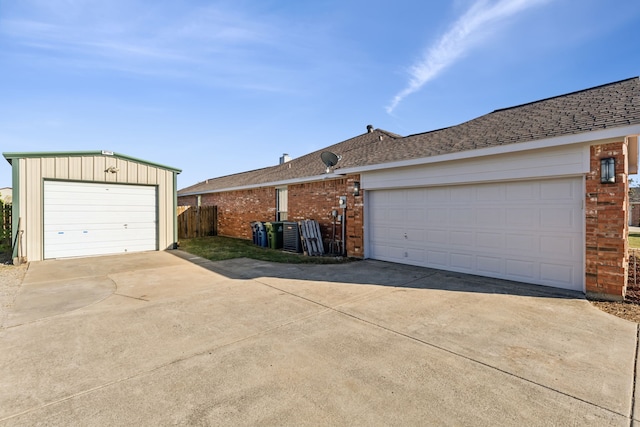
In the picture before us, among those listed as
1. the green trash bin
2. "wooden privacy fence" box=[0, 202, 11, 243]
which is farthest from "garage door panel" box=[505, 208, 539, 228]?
"wooden privacy fence" box=[0, 202, 11, 243]

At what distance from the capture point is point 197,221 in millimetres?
16781

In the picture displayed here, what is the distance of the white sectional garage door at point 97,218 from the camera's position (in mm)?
9742

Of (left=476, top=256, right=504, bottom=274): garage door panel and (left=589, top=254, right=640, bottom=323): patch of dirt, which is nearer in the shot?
(left=589, top=254, right=640, bottom=323): patch of dirt

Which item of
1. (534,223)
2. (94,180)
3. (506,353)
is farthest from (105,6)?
(534,223)

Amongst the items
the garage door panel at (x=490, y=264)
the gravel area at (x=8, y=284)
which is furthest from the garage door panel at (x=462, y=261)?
the gravel area at (x=8, y=284)

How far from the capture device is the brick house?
5263mm

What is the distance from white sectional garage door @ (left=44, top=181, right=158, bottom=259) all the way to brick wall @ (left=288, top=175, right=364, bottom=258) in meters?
5.72

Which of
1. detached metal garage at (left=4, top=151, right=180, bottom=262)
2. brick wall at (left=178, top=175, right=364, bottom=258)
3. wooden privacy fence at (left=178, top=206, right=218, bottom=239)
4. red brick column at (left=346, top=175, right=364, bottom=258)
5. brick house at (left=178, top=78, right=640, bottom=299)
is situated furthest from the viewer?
wooden privacy fence at (left=178, top=206, right=218, bottom=239)

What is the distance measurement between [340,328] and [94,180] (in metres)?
10.7

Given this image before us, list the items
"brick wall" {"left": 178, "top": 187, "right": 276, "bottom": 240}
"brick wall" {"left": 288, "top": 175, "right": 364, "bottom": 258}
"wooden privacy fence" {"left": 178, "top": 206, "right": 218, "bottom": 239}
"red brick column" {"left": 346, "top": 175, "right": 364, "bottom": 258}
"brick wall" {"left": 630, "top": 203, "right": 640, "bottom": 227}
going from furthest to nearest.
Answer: "brick wall" {"left": 630, "top": 203, "right": 640, "bottom": 227}, "wooden privacy fence" {"left": 178, "top": 206, "right": 218, "bottom": 239}, "brick wall" {"left": 178, "top": 187, "right": 276, "bottom": 240}, "brick wall" {"left": 288, "top": 175, "right": 364, "bottom": 258}, "red brick column" {"left": 346, "top": 175, "right": 364, "bottom": 258}

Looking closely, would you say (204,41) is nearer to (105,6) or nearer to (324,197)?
(105,6)

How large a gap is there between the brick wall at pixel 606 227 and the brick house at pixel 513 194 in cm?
1

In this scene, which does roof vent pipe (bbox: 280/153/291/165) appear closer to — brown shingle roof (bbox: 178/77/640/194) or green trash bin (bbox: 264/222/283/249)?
green trash bin (bbox: 264/222/283/249)

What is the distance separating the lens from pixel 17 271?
794 cm
